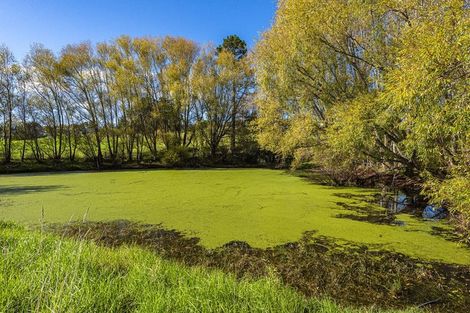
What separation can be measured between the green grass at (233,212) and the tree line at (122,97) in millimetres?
11296

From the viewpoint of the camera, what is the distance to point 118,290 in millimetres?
2412

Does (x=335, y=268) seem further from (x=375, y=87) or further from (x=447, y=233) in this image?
(x=375, y=87)

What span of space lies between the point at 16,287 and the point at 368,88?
30.5 feet

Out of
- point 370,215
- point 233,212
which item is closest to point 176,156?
point 233,212

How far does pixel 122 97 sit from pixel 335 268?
2015cm

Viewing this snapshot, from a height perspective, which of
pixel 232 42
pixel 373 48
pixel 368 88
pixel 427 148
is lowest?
pixel 427 148

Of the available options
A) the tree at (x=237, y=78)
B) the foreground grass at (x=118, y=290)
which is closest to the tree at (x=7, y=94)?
the tree at (x=237, y=78)

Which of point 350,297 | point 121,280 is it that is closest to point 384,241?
point 350,297

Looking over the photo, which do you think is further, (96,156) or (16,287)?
(96,156)

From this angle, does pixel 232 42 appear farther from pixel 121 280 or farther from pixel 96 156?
pixel 121 280

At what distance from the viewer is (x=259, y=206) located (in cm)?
753

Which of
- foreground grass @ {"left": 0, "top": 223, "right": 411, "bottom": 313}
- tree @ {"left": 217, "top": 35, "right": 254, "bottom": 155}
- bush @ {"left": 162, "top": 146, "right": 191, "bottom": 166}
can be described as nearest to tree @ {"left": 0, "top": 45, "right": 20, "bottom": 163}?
bush @ {"left": 162, "top": 146, "right": 191, "bottom": 166}

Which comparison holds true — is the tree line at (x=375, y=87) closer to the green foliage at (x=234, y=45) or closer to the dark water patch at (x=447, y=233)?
the dark water patch at (x=447, y=233)

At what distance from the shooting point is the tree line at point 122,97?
19.7m
